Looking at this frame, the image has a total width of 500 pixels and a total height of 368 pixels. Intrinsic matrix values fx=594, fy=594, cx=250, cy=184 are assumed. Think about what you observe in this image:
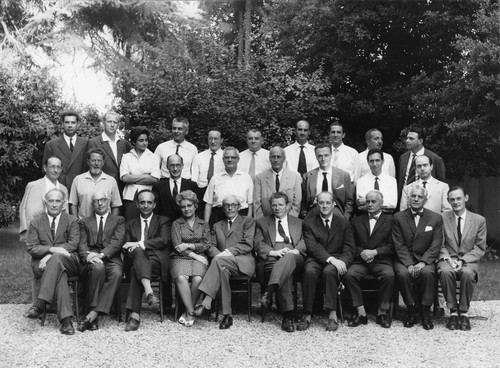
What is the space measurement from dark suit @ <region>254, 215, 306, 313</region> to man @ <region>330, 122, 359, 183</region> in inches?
44.5

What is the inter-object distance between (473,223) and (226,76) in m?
6.14

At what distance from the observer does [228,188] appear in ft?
21.8

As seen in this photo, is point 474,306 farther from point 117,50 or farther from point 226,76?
point 117,50

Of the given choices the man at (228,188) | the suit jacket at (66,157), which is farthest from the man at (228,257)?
the suit jacket at (66,157)

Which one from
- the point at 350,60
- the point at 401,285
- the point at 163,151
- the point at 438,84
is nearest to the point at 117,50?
the point at 350,60

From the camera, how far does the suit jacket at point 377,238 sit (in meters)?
6.29

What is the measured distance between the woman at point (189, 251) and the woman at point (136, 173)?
65cm

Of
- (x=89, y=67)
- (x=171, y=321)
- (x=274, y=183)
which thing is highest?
(x=89, y=67)

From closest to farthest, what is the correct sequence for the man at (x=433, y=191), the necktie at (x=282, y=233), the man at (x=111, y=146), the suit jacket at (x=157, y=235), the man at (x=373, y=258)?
1. the man at (x=373, y=258)
2. the suit jacket at (x=157, y=235)
3. the necktie at (x=282, y=233)
4. the man at (x=433, y=191)
5. the man at (x=111, y=146)

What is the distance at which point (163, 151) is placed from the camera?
7.34 m

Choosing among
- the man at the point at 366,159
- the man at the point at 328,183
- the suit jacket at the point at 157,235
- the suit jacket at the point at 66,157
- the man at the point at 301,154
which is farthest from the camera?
the man at the point at 301,154

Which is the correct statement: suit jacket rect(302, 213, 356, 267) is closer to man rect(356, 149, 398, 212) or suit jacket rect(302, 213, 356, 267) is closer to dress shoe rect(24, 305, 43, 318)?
man rect(356, 149, 398, 212)

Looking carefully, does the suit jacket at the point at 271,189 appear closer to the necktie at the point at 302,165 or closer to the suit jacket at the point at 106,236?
the necktie at the point at 302,165

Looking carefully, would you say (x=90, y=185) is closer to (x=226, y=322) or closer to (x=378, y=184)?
(x=226, y=322)
